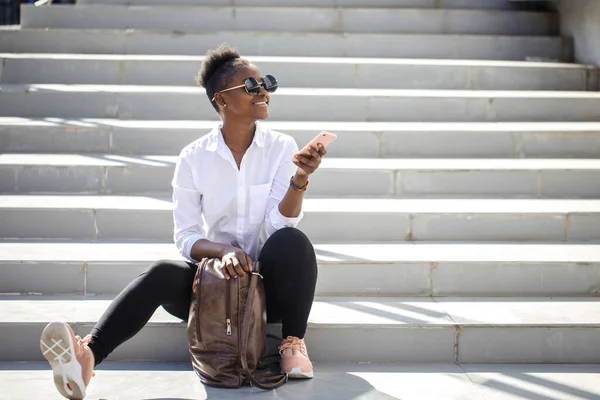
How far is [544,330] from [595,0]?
137 inches

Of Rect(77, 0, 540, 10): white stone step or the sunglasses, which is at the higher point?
Rect(77, 0, 540, 10): white stone step

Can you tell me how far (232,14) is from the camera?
23.4 ft

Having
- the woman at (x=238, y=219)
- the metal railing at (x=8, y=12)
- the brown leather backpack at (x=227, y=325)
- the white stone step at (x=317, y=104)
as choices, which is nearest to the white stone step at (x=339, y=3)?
the white stone step at (x=317, y=104)

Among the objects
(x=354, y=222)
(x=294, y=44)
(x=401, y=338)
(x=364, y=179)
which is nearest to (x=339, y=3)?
(x=294, y=44)

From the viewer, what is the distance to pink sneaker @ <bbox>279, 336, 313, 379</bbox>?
373 cm

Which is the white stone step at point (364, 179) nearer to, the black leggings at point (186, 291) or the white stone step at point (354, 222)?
the white stone step at point (354, 222)

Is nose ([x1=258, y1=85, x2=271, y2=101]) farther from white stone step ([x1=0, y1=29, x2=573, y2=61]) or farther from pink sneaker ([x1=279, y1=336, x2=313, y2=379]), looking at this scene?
white stone step ([x1=0, y1=29, x2=573, y2=61])

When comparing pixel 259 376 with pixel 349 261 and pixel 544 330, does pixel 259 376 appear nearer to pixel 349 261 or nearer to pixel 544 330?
pixel 349 261

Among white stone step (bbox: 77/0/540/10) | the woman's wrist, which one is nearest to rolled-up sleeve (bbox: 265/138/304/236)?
the woman's wrist

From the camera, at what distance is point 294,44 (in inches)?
270

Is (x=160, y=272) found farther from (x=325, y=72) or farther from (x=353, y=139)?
(x=325, y=72)

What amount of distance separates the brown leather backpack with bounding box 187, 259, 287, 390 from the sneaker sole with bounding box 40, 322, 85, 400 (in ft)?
1.75

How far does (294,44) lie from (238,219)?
3208 millimetres

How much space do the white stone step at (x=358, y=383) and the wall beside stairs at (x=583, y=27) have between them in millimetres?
3390
